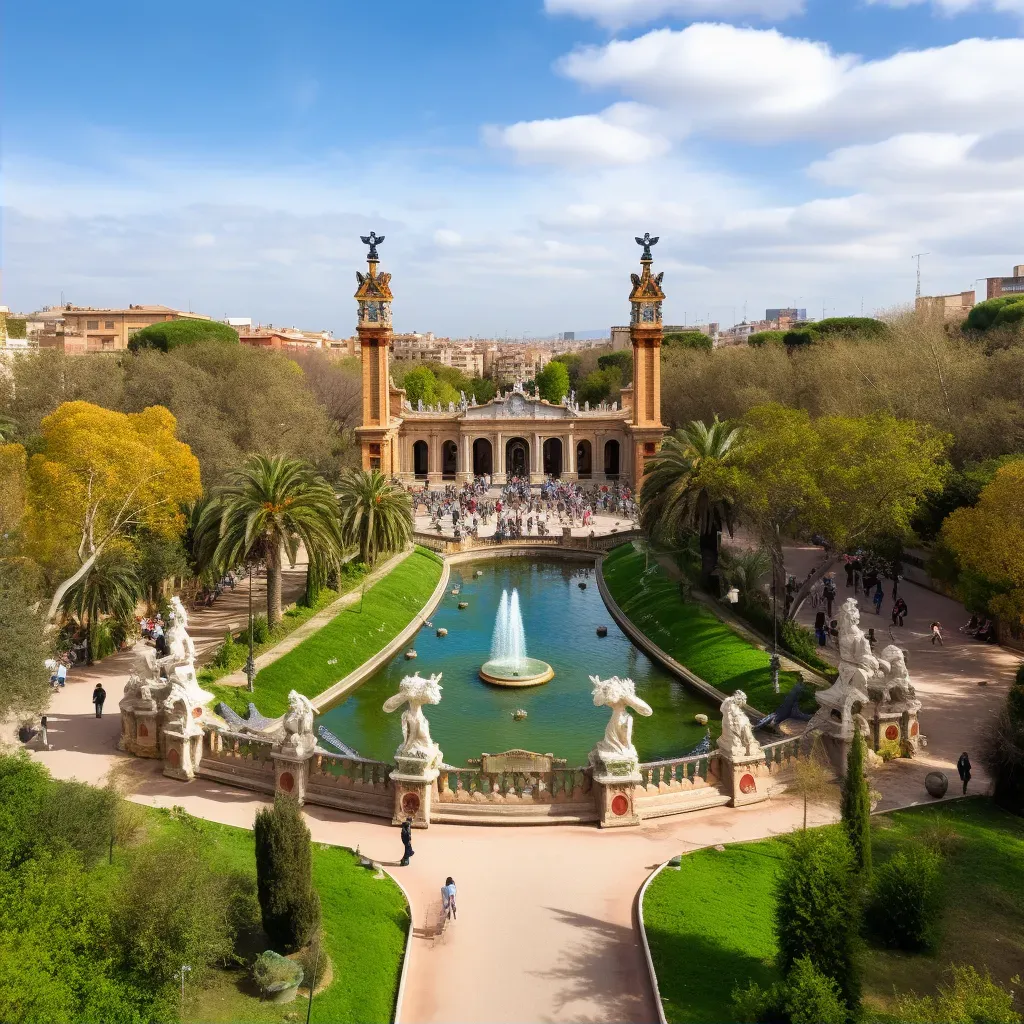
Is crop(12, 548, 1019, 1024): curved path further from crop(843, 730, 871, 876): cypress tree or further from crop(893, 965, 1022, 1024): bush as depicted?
crop(843, 730, 871, 876): cypress tree

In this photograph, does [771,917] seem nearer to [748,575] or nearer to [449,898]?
[449,898]

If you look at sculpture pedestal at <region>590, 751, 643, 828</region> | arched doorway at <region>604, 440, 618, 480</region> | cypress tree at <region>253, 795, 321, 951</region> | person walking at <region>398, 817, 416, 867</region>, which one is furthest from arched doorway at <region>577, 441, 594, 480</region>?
cypress tree at <region>253, 795, 321, 951</region>

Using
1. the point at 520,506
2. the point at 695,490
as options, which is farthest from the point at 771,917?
the point at 520,506

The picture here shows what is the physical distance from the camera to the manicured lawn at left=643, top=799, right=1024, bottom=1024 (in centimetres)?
1108

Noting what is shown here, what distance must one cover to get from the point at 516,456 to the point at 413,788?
202 feet

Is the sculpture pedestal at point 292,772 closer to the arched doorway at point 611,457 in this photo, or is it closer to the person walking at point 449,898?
the person walking at point 449,898

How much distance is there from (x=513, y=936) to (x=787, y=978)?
Result: 382cm

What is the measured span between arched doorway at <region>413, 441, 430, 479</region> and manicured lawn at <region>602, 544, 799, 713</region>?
37.7 meters

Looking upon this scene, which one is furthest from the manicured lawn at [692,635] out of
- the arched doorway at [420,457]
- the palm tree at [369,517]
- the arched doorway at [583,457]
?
the arched doorway at [583,457]

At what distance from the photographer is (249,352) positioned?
44969 mm

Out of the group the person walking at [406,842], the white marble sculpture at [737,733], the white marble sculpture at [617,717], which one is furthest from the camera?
the white marble sculpture at [737,733]

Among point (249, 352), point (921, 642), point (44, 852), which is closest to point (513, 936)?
point (44, 852)

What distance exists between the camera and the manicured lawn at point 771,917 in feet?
36.3

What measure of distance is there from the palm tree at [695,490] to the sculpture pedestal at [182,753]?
57.3 feet
